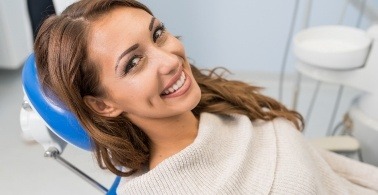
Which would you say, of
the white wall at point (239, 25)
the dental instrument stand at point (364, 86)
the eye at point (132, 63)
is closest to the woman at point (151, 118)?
the eye at point (132, 63)

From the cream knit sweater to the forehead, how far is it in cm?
24

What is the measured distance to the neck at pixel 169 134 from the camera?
0.83 metres

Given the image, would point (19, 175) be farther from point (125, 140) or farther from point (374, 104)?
point (374, 104)

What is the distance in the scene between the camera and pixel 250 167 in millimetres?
833

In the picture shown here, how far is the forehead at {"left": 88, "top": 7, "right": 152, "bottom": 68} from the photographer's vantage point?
0.71 m

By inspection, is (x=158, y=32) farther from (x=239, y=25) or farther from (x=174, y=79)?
(x=239, y=25)

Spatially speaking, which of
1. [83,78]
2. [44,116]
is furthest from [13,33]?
[83,78]

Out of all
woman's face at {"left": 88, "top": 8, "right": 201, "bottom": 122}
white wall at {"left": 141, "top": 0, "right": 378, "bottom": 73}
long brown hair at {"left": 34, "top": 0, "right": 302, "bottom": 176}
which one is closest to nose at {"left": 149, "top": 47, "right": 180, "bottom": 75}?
woman's face at {"left": 88, "top": 8, "right": 201, "bottom": 122}

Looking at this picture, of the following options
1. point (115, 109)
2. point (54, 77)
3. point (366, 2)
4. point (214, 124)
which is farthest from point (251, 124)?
point (366, 2)

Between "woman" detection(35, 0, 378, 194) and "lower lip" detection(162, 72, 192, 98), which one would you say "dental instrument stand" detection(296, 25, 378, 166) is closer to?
"woman" detection(35, 0, 378, 194)

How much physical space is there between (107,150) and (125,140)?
57 millimetres

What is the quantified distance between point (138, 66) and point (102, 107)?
0.15 meters

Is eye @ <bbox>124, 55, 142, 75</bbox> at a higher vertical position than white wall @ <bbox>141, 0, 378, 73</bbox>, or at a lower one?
higher

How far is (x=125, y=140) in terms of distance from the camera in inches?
32.8
